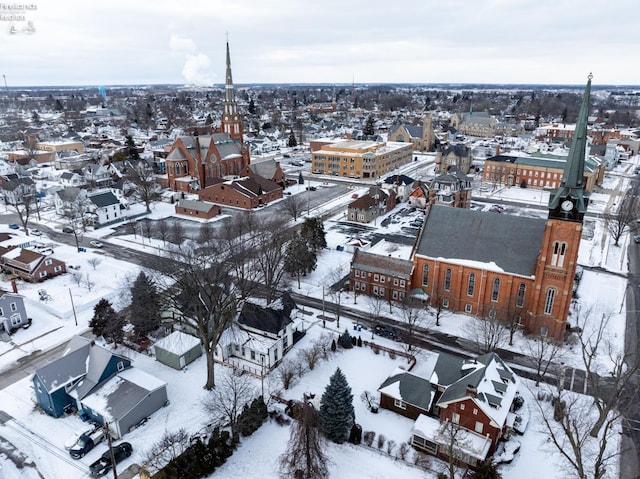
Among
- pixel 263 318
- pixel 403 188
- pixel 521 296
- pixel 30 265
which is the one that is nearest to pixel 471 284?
pixel 521 296

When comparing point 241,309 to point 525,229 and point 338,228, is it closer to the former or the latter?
point 525,229

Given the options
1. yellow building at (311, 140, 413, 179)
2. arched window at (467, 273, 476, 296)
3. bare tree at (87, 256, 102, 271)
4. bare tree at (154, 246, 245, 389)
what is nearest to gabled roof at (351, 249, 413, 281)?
arched window at (467, 273, 476, 296)

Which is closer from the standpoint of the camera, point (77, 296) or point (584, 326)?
point (584, 326)

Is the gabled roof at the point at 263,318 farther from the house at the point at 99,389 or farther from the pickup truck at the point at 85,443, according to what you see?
the pickup truck at the point at 85,443

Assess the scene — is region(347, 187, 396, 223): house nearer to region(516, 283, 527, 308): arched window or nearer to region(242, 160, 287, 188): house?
region(242, 160, 287, 188): house

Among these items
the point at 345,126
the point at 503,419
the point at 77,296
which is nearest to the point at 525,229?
the point at 503,419

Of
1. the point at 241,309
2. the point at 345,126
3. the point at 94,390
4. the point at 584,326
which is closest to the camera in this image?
the point at 94,390
